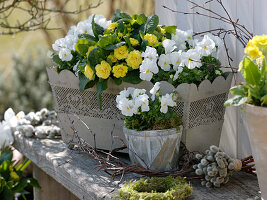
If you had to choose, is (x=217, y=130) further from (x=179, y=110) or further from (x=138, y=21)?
(x=138, y=21)

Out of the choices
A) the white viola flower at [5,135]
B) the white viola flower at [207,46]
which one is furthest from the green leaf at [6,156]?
the white viola flower at [207,46]

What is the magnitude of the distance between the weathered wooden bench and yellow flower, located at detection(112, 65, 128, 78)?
0.33 meters

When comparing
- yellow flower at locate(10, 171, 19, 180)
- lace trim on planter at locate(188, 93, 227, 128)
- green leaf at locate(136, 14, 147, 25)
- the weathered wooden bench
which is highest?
green leaf at locate(136, 14, 147, 25)

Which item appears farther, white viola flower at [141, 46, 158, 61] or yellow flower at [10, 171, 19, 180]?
yellow flower at [10, 171, 19, 180]

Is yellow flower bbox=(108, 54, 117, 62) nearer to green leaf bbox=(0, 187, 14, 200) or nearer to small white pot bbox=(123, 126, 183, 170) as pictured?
small white pot bbox=(123, 126, 183, 170)

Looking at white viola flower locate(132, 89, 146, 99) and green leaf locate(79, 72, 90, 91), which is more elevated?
green leaf locate(79, 72, 90, 91)

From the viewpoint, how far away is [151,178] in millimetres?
1147

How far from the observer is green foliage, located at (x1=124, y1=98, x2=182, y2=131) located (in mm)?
1219

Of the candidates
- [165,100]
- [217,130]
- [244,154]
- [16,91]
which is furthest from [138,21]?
[16,91]

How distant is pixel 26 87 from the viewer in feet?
12.9

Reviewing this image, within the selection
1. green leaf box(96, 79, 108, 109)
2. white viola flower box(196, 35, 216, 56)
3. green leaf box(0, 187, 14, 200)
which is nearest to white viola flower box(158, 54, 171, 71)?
white viola flower box(196, 35, 216, 56)

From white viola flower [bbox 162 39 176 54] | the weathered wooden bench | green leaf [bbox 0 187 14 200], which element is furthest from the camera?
green leaf [bbox 0 187 14 200]

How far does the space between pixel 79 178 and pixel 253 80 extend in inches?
26.8

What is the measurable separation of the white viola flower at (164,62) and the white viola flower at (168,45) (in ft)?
0.06
